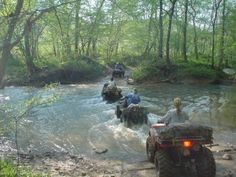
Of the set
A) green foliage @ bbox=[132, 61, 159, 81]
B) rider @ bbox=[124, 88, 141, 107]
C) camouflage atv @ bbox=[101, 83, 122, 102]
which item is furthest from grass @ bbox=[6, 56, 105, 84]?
rider @ bbox=[124, 88, 141, 107]

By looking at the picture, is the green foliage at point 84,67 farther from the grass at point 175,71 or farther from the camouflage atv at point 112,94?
the camouflage atv at point 112,94

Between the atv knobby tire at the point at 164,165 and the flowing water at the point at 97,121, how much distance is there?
9.37 feet

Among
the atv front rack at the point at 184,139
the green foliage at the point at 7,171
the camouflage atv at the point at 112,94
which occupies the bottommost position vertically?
the camouflage atv at the point at 112,94

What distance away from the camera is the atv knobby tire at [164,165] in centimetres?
912

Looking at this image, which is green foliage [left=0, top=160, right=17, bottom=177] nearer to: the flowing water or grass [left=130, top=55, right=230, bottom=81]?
the flowing water

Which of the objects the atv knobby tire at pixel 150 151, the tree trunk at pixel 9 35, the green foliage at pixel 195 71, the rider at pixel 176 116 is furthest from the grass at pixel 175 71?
the tree trunk at pixel 9 35

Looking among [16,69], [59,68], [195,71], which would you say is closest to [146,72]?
[195,71]

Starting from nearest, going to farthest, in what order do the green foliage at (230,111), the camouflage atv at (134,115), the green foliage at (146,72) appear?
the camouflage atv at (134,115) → the green foliage at (230,111) → the green foliage at (146,72)

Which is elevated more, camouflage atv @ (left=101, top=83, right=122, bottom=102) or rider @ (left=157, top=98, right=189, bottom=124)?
rider @ (left=157, top=98, right=189, bottom=124)

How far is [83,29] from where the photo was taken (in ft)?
155

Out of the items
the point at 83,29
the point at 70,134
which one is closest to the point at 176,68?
the point at 83,29

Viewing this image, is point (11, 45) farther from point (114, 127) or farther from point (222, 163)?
point (114, 127)

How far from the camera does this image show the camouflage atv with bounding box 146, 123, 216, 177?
8.87 meters

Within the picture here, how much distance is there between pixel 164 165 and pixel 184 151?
597 mm
